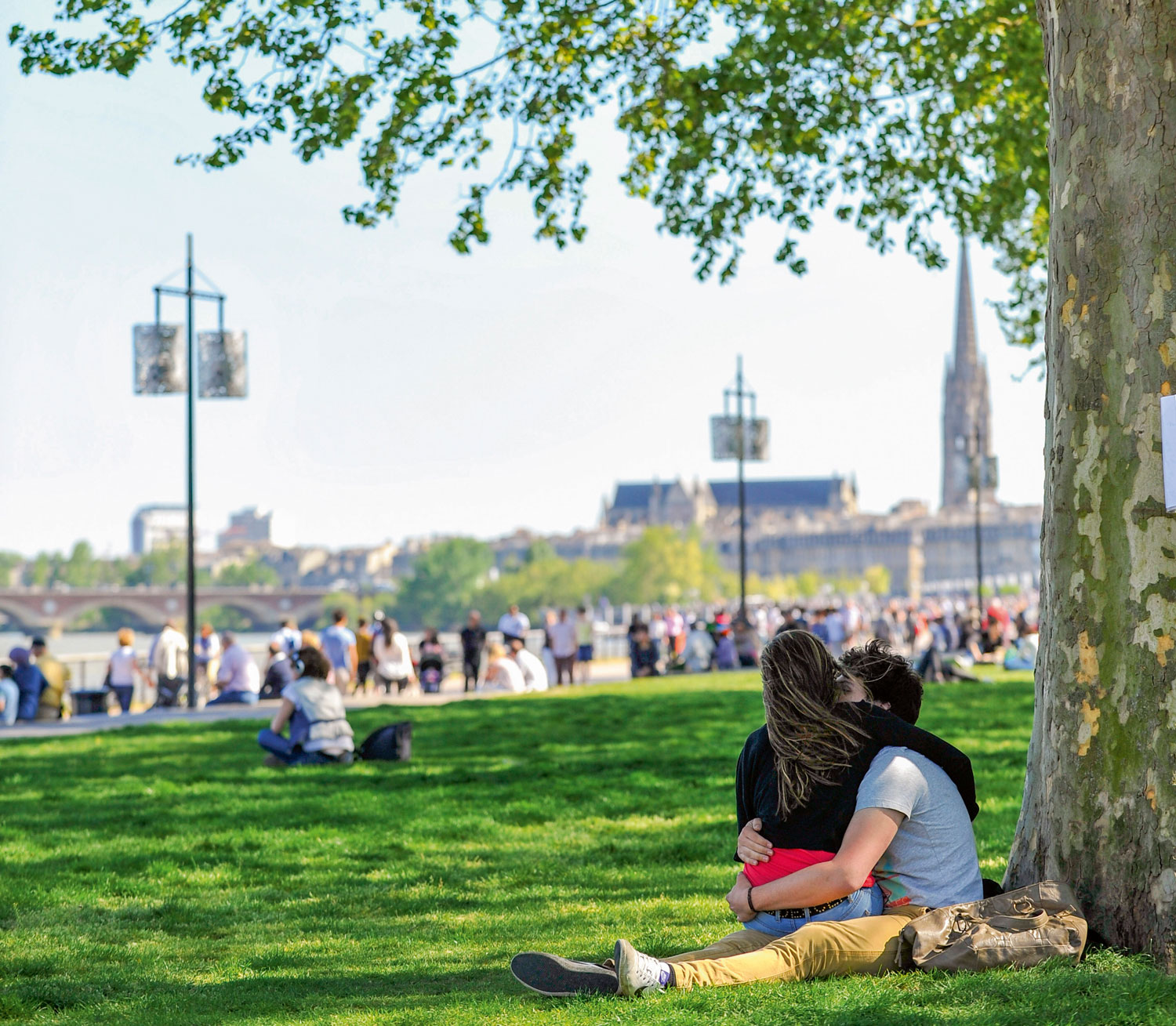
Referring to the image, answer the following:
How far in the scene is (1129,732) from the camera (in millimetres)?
4746

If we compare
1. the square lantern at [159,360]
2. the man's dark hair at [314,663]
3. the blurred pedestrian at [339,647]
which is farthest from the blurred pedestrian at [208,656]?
the man's dark hair at [314,663]

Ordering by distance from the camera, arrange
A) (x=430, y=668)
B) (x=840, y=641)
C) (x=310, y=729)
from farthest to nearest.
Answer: (x=840, y=641)
(x=430, y=668)
(x=310, y=729)

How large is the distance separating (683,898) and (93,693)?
16054mm

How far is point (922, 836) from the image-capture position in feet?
15.5

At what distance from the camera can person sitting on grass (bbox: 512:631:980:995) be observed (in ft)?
15.0

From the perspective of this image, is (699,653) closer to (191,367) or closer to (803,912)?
(191,367)

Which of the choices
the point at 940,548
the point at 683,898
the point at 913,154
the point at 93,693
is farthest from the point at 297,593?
the point at 683,898

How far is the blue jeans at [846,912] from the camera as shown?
4738 millimetres

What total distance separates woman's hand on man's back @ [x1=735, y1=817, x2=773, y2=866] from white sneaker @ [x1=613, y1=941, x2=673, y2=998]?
0.50 metres

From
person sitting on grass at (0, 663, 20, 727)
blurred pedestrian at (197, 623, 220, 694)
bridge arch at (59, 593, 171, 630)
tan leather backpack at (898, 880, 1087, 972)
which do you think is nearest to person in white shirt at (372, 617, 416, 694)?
blurred pedestrian at (197, 623, 220, 694)

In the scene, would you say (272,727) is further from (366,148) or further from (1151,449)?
(1151,449)

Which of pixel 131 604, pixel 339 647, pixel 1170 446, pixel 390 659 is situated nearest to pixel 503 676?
pixel 390 659

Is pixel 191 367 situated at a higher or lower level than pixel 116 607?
higher

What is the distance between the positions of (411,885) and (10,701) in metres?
13.7
